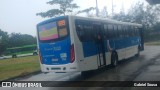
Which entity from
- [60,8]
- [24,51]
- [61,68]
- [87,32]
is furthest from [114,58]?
[24,51]

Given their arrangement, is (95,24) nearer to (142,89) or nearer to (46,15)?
(142,89)

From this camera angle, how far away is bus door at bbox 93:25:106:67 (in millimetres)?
13633

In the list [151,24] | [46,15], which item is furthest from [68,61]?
[151,24]

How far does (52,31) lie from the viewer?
11992 millimetres

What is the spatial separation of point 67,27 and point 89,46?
1.72 meters

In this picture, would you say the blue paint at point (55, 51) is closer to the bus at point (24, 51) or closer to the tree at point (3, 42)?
the tree at point (3, 42)

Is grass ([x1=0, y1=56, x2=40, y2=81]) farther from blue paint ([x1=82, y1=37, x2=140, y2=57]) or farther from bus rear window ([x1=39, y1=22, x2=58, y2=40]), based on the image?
blue paint ([x1=82, y1=37, x2=140, y2=57])

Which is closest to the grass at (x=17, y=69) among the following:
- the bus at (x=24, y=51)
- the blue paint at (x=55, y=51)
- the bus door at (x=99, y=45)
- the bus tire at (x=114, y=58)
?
the blue paint at (x=55, y=51)

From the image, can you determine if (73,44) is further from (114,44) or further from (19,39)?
(19,39)

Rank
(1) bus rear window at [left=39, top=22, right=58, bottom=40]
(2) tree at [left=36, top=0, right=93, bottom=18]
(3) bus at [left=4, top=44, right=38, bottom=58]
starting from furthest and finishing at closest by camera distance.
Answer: (3) bus at [left=4, top=44, right=38, bottom=58] → (2) tree at [left=36, top=0, right=93, bottom=18] → (1) bus rear window at [left=39, top=22, right=58, bottom=40]

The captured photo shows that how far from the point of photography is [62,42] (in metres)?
11.7

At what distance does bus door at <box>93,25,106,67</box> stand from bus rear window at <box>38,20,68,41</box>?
2.40 m

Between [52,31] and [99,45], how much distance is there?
115 inches

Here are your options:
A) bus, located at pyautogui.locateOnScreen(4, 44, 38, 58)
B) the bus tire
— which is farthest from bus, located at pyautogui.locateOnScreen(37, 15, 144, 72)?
bus, located at pyautogui.locateOnScreen(4, 44, 38, 58)
